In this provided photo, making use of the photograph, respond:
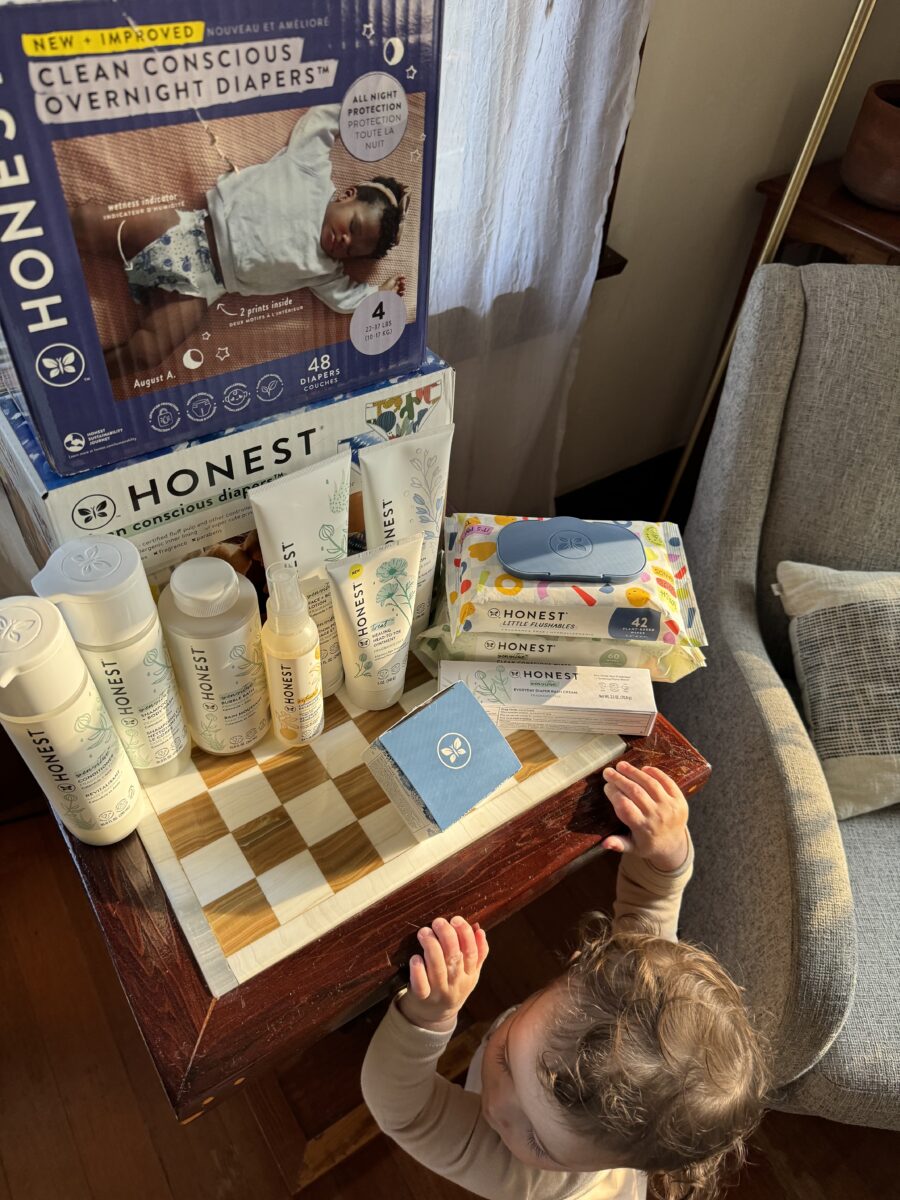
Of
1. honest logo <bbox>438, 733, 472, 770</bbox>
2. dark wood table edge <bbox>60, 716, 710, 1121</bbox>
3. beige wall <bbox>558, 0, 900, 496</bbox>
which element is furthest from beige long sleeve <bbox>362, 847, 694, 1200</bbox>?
beige wall <bbox>558, 0, 900, 496</bbox>

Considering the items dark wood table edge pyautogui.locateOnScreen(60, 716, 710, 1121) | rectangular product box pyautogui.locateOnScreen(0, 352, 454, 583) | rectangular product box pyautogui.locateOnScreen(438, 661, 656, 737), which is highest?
rectangular product box pyautogui.locateOnScreen(0, 352, 454, 583)

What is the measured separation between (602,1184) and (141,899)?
0.52m

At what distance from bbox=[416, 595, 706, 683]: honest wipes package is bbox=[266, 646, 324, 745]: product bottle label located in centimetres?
13

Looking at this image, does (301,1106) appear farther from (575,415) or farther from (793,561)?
(575,415)

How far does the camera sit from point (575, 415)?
1.49 meters

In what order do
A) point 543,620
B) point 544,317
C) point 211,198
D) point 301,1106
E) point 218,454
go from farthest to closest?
point 544,317 → point 301,1106 → point 543,620 → point 218,454 → point 211,198

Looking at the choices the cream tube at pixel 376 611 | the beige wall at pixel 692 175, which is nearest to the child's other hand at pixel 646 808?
the cream tube at pixel 376 611

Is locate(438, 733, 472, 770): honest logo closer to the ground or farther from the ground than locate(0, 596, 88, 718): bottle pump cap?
closer to the ground

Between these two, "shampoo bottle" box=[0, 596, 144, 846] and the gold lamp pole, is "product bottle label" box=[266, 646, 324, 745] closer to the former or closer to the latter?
"shampoo bottle" box=[0, 596, 144, 846]

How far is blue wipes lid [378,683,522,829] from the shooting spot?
625 mm

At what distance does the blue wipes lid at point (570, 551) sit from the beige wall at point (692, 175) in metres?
0.68

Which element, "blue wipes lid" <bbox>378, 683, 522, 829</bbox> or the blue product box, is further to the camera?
"blue wipes lid" <bbox>378, 683, 522, 829</bbox>

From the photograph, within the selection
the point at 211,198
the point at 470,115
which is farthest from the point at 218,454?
the point at 470,115

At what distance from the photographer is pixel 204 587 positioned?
57 cm
